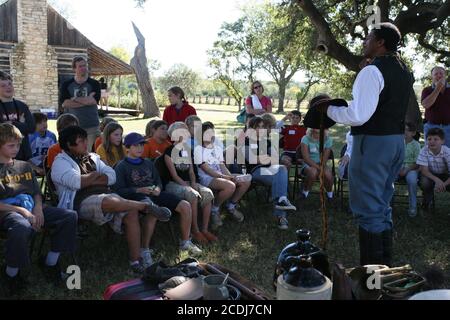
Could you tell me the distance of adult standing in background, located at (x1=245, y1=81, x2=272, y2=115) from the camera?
7.18 metres

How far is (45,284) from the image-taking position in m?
3.57

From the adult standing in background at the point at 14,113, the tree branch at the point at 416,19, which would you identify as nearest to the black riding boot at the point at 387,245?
the adult standing in background at the point at 14,113

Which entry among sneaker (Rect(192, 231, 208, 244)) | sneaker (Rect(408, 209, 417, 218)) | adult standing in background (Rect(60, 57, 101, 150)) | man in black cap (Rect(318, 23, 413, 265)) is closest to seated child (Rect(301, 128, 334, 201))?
sneaker (Rect(408, 209, 417, 218))

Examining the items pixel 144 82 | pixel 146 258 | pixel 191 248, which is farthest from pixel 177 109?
pixel 144 82

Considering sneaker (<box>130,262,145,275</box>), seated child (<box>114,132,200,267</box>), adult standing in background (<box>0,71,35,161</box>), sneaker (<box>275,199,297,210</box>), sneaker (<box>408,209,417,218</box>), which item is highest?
adult standing in background (<box>0,71,35,161</box>)

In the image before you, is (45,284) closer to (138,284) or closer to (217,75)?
(138,284)

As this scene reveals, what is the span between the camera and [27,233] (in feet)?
10.8

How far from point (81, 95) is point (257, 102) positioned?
2750 mm

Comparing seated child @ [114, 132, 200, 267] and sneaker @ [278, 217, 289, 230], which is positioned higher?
seated child @ [114, 132, 200, 267]

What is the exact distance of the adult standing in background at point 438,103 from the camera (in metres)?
5.82

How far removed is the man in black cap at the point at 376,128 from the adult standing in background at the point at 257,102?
3.79m

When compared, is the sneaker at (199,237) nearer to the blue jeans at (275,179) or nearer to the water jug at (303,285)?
the blue jeans at (275,179)

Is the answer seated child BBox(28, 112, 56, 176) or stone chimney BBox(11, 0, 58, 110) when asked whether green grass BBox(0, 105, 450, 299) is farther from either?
stone chimney BBox(11, 0, 58, 110)

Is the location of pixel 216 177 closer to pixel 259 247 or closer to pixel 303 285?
pixel 259 247
